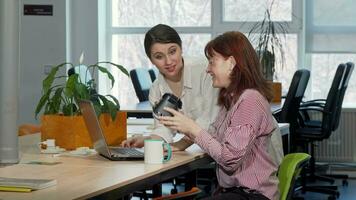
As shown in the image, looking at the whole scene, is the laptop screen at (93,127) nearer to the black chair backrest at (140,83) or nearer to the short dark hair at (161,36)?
the short dark hair at (161,36)

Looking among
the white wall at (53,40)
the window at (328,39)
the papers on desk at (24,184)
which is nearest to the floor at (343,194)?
the window at (328,39)

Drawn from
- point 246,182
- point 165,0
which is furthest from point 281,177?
→ point 165,0

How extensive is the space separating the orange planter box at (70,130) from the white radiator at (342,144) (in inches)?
177

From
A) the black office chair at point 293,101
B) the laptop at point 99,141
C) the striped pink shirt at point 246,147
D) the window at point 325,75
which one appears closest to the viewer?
the striped pink shirt at point 246,147

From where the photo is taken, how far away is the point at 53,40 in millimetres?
7762

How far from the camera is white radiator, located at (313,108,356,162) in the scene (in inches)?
293

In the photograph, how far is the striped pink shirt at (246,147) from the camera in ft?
9.02

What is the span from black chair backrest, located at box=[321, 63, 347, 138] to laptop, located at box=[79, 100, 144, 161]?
3482 millimetres

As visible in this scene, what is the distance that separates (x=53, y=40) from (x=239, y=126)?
5276 millimetres

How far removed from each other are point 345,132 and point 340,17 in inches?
46.3

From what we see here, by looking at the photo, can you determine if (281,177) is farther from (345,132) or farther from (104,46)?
(104,46)

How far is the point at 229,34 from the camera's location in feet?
9.66

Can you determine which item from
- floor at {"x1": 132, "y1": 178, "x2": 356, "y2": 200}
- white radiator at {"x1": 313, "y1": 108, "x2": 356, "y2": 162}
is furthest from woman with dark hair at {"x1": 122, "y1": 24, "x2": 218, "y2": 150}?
white radiator at {"x1": 313, "y1": 108, "x2": 356, "y2": 162}

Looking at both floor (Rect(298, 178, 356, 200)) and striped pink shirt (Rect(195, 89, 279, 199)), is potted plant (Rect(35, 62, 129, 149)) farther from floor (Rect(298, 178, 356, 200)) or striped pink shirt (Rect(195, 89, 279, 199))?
floor (Rect(298, 178, 356, 200))
